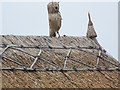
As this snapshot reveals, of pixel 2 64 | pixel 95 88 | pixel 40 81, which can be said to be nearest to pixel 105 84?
pixel 95 88

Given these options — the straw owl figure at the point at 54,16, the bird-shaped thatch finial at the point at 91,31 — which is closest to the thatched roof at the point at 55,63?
the bird-shaped thatch finial at the point at 91,31

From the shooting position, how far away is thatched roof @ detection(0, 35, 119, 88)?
10.5 meters

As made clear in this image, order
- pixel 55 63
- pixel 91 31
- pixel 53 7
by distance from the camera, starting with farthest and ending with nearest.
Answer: pixel 91 31 < pixel 53 7 < pixel 55 63

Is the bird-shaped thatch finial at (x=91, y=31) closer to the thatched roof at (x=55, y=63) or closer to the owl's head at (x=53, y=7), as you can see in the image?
the thatched roof at (x=55, y=63)

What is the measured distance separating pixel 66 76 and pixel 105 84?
3.31ft

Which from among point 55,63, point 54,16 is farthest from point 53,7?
point 55,63

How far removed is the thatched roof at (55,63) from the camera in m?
10.5

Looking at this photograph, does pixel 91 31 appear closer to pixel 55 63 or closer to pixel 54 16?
pixel 54 16

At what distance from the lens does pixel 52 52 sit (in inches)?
470

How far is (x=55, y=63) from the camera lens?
1143 cm

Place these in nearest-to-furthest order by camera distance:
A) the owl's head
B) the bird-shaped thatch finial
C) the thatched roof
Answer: the thatched roof, the owl's head, the bird-shaped thatch finial

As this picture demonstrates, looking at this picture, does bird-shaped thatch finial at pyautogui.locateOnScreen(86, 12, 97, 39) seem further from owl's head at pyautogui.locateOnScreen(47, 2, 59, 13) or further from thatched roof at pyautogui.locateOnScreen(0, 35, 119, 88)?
owl's head at pyautogui.locateOnScreen(47, 2, 59, 13)

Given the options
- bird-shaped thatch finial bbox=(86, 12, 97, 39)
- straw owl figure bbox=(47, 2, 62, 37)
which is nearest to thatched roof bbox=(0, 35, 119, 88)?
bird-shaped thatch finial bbox=(86, 12, 97, 39)

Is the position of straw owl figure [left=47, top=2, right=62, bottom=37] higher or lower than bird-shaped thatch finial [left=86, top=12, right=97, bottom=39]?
higher
